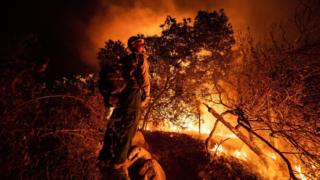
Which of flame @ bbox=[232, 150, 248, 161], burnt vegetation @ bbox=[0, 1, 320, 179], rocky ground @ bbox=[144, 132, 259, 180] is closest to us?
burnt vegetation @ bbox=[0, 1, 320, 179]

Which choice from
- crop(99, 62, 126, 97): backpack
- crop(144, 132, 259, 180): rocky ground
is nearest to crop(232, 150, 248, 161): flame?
crop(144, 132, 259, 180): rocky ground

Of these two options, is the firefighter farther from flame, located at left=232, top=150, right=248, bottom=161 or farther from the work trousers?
flame, located at left=232, top=150, right=248, bottom=161

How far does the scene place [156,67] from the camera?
1738 cm

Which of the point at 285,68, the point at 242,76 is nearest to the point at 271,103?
the point at 285,68

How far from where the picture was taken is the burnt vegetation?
4.74m

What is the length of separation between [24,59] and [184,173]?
5824mm

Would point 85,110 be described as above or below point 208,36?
below

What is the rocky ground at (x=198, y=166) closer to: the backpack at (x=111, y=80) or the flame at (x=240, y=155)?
the flame at (x=240, y=155)

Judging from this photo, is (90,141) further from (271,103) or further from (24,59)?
(271,103)

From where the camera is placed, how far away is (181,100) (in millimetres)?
18328

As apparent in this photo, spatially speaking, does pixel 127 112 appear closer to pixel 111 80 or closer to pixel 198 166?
pixel 111 80

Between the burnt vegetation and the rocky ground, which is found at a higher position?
the burnt vegetation

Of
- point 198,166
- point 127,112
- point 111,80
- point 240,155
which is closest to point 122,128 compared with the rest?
point 127,112

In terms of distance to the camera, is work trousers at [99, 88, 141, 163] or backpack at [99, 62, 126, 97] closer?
backpack at [99, 62, 126, 97]
